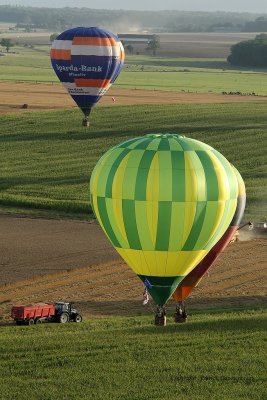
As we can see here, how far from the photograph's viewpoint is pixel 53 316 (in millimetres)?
33688

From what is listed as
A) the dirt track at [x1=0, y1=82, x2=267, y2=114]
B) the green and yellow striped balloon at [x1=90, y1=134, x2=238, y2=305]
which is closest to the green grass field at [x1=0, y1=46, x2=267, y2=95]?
the dirt track at [x1=0, y1=82, x2=267, y2=114]

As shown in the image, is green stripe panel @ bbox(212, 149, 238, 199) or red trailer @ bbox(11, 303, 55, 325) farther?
red trailer @ bbox(11, 303, 55, 325)

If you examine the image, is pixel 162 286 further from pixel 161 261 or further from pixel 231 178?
pixel 231 178

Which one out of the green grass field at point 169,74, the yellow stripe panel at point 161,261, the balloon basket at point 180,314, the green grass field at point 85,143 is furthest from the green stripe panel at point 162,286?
the green grass field at point 169,74

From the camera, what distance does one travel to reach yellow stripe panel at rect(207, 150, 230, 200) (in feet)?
95.8

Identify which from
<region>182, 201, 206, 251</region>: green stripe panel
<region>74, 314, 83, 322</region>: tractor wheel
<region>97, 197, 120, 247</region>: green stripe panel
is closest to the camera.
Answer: <region>182, 201, 206, 251</region>: green stripe panel

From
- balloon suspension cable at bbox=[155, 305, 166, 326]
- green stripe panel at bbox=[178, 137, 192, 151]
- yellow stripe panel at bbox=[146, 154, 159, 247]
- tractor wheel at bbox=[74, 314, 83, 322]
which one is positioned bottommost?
tractor wheel at bbox=[74, 314, 83, 322]

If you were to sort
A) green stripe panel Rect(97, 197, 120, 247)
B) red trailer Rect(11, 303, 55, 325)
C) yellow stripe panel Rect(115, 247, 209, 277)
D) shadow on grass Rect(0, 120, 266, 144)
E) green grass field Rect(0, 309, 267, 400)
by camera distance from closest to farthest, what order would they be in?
green grass field Rect(0, 309, 267, 400) → yellow stripe panel Rect(115, 247, 209, 277) → green stripe panel Rect(97, 197, 120, 247) → red trailer Rect(11, 303, 55, 325) → shadow on grass Rect(0, 120, 266, 144)

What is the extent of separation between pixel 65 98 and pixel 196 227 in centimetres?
7514

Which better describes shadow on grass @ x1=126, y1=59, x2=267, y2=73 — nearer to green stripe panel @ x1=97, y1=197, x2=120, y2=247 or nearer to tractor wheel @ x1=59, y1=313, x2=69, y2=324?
tractor wheel @ x1=59, y1=313, x2=69, y2=324

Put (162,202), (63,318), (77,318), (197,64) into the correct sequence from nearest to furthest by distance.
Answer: (162,202), (63,318), (77,318), (197,64)

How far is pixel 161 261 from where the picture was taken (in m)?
29.0

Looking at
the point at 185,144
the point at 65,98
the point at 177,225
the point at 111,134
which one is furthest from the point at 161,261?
the point at 65,98

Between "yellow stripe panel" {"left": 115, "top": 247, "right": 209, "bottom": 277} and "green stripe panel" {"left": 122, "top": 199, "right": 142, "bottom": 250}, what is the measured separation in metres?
0.22
